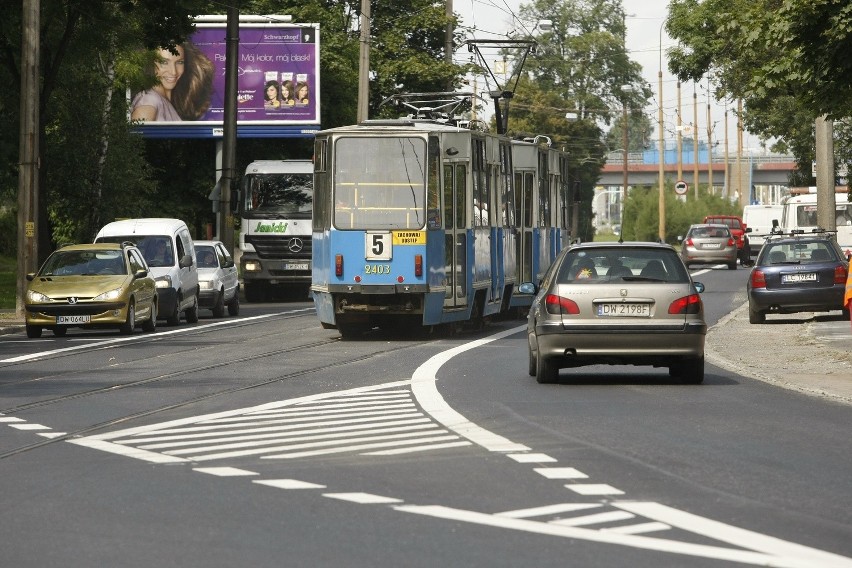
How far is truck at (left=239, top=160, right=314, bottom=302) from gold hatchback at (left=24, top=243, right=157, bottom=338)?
40.2 ft

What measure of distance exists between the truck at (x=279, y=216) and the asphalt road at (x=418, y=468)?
73.2 ft

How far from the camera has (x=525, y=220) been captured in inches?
1372

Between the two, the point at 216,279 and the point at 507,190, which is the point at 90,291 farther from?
the point at 216,279

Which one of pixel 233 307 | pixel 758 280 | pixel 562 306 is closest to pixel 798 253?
pixel 758 280

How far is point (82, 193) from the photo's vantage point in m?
51.0

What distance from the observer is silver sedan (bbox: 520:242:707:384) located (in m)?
18.3

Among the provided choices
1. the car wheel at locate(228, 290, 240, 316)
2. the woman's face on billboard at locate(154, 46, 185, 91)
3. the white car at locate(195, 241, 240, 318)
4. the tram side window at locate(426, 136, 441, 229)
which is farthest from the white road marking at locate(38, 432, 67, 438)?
the woman's face on billboard at locate(154, 46, 185, 91)

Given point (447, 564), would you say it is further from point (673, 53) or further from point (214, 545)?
point (673, 53)

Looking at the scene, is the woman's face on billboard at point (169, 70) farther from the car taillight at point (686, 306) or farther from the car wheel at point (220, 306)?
the car taillight at point (686, 306)

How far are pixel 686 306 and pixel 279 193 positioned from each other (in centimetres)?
2654

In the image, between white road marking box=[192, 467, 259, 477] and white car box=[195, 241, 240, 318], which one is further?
white car box=[195, 241, 240, 318]

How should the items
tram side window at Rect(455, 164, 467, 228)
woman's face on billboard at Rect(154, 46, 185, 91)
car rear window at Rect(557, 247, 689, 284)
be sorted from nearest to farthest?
car rear window at Rect(557, 247, 689, 284), tram side window at Rect(455, 164, 467, 228), woman's face on billboard at Rect(154, 46, 185, 91)

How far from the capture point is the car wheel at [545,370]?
61.5ft

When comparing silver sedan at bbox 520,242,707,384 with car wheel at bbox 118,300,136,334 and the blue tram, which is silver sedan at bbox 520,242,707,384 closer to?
the blue tram
